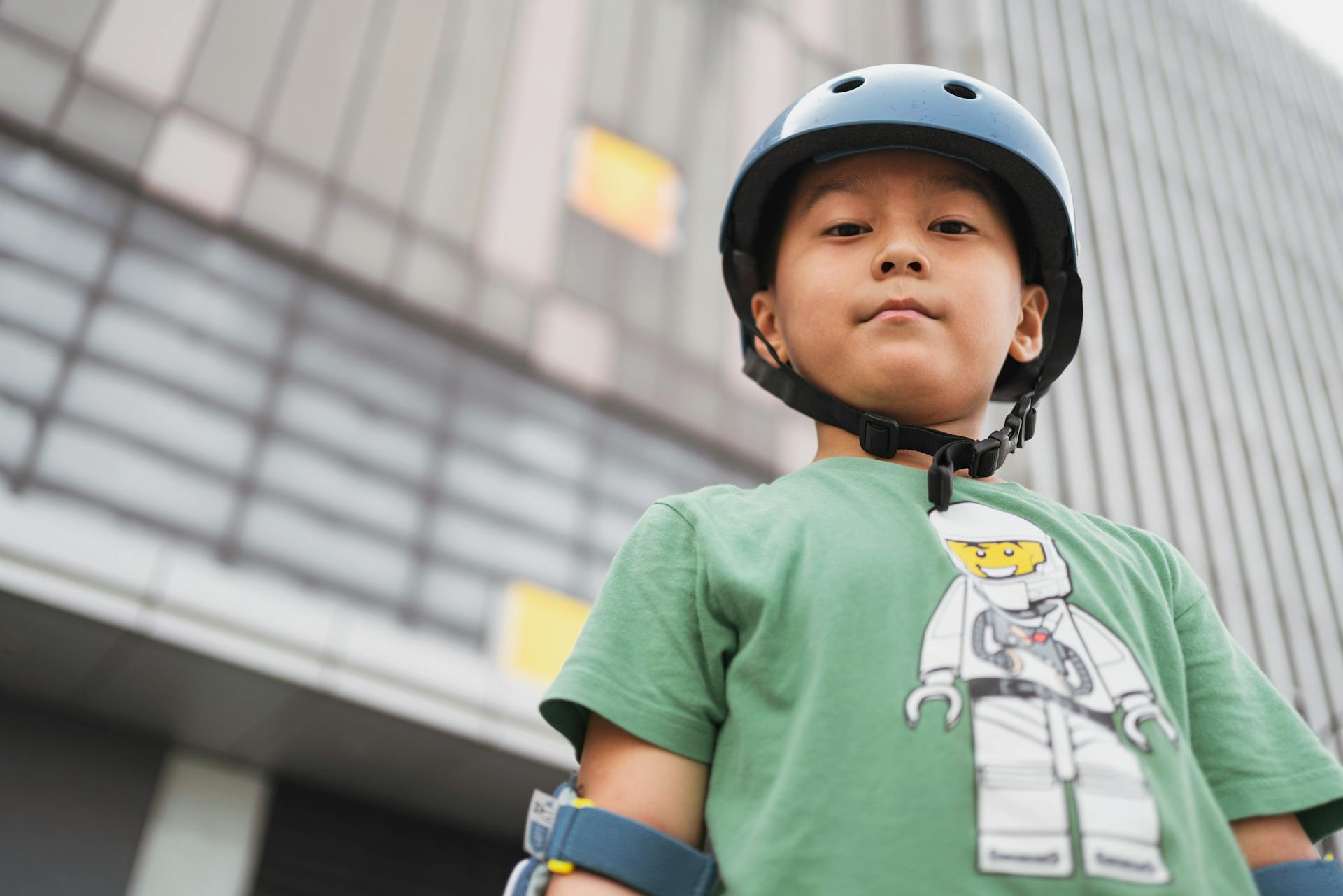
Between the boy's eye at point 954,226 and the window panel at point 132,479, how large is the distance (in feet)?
30.5

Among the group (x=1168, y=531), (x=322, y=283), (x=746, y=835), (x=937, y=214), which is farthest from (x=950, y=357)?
(x=1168, y=531)

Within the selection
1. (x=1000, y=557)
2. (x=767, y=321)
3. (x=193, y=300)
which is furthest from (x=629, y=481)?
(x=1000, y=557)

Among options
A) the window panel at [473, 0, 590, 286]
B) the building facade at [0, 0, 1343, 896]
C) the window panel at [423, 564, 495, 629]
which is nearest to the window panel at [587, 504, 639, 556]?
the building facade at [0, 0, 1343, 896]

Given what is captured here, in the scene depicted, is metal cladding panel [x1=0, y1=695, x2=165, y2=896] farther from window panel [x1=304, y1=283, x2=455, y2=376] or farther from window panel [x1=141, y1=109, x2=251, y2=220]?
window panel [x1=141, y1=109, x2=251, y2=220]

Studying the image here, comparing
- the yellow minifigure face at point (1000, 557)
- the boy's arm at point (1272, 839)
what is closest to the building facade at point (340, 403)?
the yellow minifigure face at point (1000, 557)

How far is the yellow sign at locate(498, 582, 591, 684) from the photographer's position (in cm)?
1126

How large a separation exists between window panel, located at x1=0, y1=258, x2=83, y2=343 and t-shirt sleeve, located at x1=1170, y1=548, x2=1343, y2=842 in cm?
1049

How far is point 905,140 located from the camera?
6.82 feet

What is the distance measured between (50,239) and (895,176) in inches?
419

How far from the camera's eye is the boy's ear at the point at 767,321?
2.34 meters

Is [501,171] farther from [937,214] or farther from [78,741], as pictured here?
[937,214]

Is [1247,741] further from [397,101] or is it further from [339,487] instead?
[397,101]

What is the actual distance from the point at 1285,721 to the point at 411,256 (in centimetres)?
1250

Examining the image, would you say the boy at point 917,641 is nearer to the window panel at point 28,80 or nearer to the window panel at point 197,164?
the window panel at point 197,164
